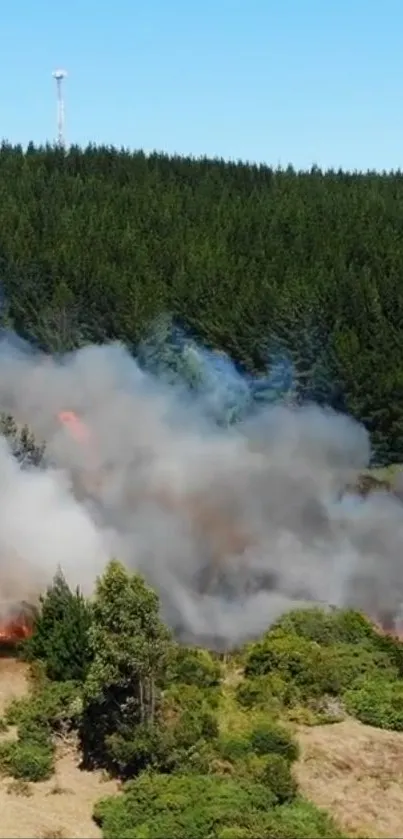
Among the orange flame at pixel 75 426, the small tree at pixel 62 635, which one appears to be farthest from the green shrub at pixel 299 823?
the orange flame at pixel 75 426

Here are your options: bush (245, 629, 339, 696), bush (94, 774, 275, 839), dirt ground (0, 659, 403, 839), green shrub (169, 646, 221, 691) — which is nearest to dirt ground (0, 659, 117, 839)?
dirt ground (0, 659, 403, 839)

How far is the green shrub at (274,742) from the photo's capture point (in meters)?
29.9

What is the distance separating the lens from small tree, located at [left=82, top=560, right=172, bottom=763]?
29.3 meters

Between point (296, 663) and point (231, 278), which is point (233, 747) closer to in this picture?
point (296, 663)

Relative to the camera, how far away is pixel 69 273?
80.3m

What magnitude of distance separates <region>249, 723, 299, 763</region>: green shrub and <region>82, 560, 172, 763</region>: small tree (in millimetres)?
2831

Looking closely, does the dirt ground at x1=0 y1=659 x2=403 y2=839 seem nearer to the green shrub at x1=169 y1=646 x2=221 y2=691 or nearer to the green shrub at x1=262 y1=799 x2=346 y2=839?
the green shrub at x1=262 y1=799 x2=346 y2=839

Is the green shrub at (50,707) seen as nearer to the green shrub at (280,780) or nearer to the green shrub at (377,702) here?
the green shrub at (280,780)

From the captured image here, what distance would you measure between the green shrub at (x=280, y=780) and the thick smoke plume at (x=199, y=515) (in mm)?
9688

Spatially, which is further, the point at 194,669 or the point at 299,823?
the point at 194,669

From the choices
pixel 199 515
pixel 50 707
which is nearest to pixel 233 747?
pixel 50 707

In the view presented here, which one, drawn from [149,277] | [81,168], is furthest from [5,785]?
[81,168]

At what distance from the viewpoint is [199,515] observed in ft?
135

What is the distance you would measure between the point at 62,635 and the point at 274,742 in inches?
314
